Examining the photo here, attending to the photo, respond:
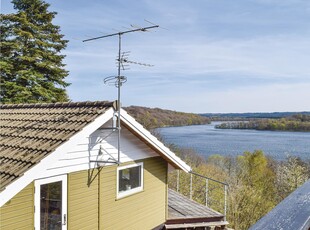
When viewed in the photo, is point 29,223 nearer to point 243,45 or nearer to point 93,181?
point 93,181

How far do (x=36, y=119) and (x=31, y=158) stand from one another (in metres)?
1.90

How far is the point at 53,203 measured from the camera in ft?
18.3

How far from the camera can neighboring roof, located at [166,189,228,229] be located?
8945 millimetres

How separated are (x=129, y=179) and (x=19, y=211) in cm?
307

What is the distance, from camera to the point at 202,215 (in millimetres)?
9312

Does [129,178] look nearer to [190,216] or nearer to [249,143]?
[190,216]

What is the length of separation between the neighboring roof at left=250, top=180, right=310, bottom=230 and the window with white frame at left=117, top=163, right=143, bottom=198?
6033 mm

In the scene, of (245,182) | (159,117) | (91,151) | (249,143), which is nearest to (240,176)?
(245,182)

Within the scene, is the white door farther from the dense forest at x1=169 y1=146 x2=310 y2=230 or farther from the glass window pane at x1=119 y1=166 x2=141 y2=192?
the dense forest at x1=169 y1=146 x2=310 y2=230

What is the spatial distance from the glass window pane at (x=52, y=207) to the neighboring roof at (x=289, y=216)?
498 centimetres

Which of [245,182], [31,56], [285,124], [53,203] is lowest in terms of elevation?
[245,182]

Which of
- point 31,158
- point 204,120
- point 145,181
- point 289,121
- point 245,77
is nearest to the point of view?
point 31,158

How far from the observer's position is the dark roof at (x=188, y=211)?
9.12 meters

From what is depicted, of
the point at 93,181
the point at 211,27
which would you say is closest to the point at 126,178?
the point at 93,181
